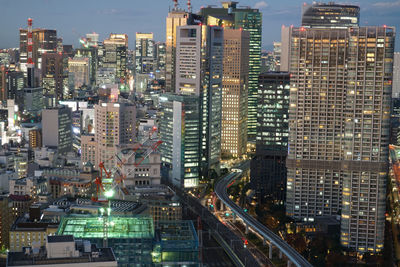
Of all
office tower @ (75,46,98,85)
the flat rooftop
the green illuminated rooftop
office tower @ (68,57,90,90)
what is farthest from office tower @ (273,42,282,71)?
the flat rooftop

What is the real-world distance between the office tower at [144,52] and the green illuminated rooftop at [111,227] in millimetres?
95117

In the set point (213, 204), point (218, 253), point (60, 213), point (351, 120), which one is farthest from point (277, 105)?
point (60, 213)

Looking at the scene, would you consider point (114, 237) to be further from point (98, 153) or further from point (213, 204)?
point (98, 153)

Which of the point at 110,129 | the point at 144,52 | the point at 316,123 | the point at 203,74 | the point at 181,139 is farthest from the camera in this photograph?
the point at 144,52

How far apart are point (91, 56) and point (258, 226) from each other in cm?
8545

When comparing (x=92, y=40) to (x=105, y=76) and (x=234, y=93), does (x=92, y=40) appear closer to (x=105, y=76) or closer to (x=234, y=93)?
(x=105, y=76)

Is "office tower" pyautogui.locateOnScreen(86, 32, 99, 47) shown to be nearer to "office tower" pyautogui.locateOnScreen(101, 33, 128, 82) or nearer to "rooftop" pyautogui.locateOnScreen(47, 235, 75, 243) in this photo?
"office tower" pyautogui.locateOnScreen(101, 33, 128, 82)

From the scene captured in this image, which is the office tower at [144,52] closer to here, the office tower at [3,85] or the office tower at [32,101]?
the office tower at [3,85]

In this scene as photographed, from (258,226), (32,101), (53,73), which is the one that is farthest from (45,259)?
(53,73)

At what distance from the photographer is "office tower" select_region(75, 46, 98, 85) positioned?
122m

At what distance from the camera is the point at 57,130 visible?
68.5 meters

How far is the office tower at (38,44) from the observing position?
112 metres

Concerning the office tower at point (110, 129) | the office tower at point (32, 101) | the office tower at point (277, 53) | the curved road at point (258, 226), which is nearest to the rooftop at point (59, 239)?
the curved road at point (258, 226)

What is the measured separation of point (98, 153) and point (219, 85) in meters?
10.6
